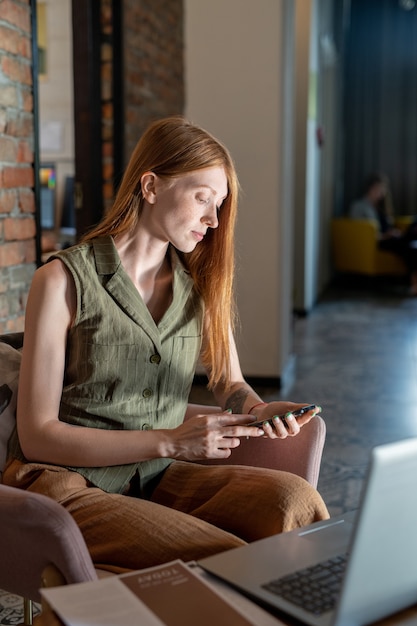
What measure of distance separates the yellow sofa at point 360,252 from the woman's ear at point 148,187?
25.6 ft

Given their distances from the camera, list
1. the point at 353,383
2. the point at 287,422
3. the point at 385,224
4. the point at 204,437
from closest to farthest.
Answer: the point at 204,437, the point at 287,422, the point at 353,383, the point at 385,224

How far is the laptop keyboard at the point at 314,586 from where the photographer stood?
1.02 meters

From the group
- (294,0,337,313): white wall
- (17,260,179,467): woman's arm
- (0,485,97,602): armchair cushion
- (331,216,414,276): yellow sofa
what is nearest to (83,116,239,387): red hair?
(17,260,179,467): woman's arm

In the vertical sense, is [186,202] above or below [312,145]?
below

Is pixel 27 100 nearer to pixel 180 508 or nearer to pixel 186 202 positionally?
pixel 186 202

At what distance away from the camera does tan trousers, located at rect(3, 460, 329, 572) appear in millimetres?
1318

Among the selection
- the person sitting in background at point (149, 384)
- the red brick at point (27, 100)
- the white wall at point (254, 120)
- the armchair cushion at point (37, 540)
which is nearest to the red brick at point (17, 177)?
the red brick at point (27, 100)

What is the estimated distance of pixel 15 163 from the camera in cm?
291

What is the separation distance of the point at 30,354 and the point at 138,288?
296 mm

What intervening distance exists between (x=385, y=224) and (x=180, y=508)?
8606mm

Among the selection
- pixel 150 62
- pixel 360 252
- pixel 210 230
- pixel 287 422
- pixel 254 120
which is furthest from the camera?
pixel 360 252

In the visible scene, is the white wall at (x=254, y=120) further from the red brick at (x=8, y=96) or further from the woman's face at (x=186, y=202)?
the woman's face at (x=186, y=202)

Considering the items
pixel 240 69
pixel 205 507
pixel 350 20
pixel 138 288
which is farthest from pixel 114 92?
pixel 350 20

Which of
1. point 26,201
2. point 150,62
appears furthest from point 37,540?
point 150,62
